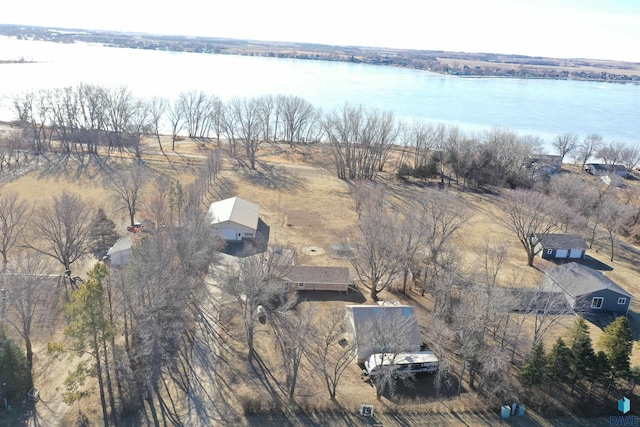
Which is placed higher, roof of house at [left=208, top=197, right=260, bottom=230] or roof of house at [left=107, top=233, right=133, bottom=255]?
roof of house at [left=208, top=197, right=260, bottom=230]

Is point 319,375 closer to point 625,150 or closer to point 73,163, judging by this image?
point 73,163

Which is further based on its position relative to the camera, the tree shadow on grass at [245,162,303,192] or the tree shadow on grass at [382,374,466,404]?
the tree shadow on grass at [245,162,303,192]

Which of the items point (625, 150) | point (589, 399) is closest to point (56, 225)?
point (589, 399)

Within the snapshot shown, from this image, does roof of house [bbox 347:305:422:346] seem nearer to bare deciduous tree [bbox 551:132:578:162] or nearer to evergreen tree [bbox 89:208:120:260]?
evergreen tree [bbox 89:208:120:260]

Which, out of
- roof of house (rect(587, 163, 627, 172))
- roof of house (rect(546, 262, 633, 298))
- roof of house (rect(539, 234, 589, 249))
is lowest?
roof of house (rect(546, 262, 633, 298))

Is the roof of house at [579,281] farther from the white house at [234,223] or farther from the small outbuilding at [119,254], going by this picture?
the small outbuilding at [119,254]

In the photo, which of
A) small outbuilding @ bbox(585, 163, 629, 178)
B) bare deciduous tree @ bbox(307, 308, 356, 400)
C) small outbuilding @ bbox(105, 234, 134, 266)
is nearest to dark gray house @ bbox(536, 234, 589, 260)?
bare deciduous tree @ bbox(307, 308, 356, 400)

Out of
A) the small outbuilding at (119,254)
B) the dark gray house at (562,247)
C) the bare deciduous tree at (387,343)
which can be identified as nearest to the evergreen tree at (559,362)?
the bare deciduous tree at (387,343)
